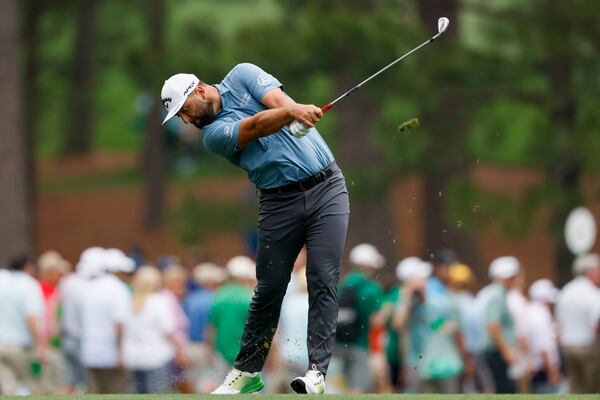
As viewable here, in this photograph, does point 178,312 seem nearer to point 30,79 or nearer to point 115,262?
point 115,262

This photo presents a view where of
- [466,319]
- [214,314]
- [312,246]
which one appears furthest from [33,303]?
[312,246]

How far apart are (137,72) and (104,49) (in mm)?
10721

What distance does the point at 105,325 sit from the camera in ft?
50.0

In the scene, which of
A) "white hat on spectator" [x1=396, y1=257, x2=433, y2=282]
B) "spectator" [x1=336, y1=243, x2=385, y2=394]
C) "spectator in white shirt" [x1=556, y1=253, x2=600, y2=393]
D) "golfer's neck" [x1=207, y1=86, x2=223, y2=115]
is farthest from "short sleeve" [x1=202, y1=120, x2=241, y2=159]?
"spectator in white shirt" [x1=556, y1=253, x2=600, y2=393]

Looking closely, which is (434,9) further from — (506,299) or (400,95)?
(506,299)

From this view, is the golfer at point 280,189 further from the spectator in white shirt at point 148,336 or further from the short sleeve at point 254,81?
the spectator in white shirt at point 148,336

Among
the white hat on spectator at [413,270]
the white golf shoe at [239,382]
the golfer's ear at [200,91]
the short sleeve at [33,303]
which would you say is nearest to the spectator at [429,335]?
the white hat on spectator at [413,270]

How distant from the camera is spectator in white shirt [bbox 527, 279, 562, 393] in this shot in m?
17.0

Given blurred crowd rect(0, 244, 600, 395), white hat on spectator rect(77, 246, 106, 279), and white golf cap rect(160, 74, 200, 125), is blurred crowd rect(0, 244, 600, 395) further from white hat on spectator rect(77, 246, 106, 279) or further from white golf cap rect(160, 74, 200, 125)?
white golf cap rect(160, 74, 200, 125)

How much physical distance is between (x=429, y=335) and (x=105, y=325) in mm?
3005

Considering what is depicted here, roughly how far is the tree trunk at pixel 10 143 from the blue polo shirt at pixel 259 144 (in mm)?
12918

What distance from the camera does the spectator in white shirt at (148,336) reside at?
15.0 meters

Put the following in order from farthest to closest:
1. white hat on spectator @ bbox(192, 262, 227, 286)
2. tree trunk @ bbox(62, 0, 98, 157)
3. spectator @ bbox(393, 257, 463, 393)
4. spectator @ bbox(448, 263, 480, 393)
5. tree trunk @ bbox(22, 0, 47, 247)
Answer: tree trunk @ bbox(62, 0, 98, 157) → tree trunk @ bbox(22, 0, 47, 247) → white hat on spectator @ bbox(192, 262, 227, 286) → spectator @ bbox(448, 263, 480, 393) → spectator @ bbox(393, 257, 463, 393)

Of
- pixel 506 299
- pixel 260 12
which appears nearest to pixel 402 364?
pixel 506 299
